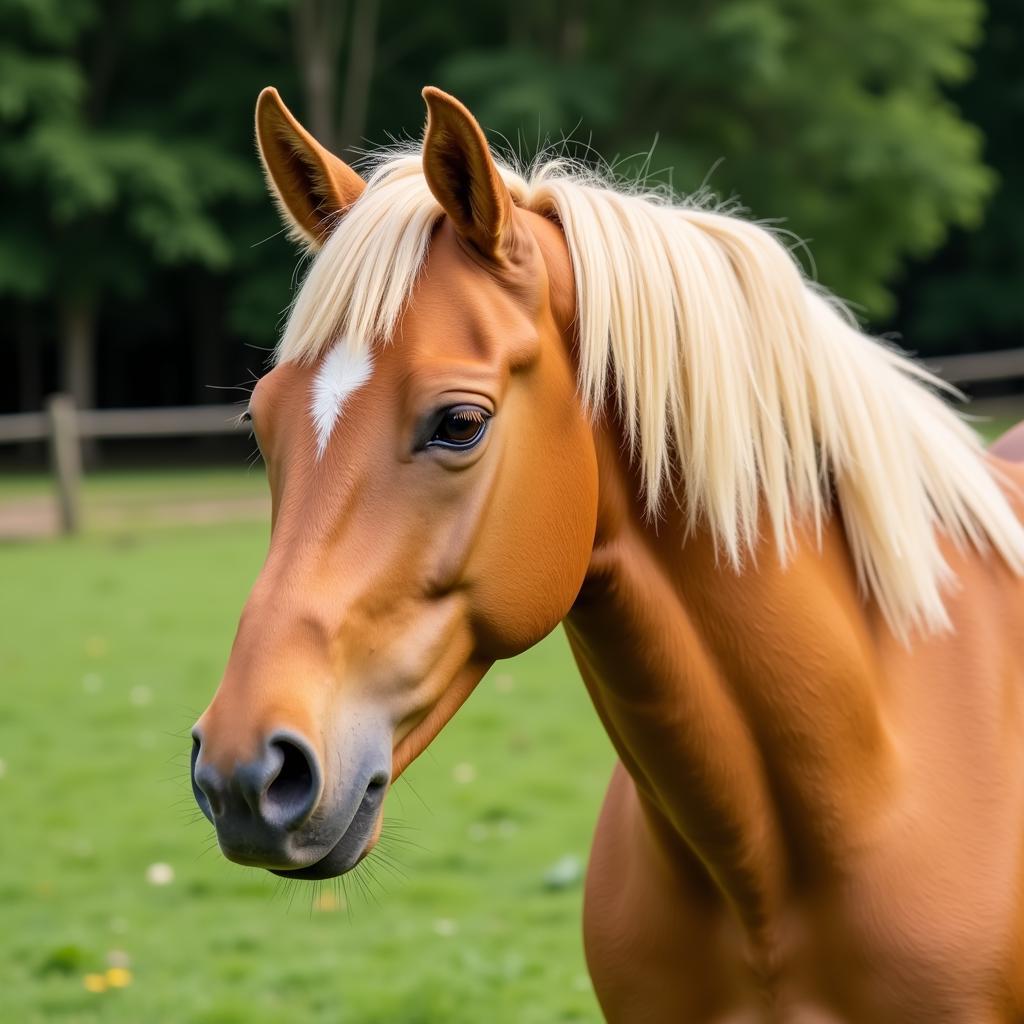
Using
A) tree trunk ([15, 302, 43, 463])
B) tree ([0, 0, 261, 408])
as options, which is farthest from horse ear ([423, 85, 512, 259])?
tree trunk ([15, 302, 43, 463])

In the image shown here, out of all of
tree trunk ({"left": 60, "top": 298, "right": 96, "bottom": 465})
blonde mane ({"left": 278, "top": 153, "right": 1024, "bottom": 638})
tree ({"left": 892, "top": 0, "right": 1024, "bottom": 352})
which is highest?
blonde mane ({"left": 278, "top": 153, "right": 1024, "bottom": 638})

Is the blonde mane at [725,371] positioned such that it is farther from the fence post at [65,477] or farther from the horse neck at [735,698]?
the fence post at [65,477]

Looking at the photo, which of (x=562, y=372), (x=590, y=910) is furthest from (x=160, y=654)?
(x=562, y=372)

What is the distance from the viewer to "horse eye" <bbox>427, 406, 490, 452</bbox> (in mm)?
1648

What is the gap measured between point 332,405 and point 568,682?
5578 millimetres

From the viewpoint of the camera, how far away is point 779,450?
198cm

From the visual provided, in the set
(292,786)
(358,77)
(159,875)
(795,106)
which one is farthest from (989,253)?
(292,786)

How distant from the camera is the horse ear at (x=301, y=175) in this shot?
6.22 feet

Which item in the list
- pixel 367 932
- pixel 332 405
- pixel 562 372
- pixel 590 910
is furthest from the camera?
pixel 367 932

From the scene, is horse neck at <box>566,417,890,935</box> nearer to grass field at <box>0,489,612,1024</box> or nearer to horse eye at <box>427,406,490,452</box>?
horse eye at <box>427,406,490,452</box>

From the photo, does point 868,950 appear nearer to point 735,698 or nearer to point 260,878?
point 735,698

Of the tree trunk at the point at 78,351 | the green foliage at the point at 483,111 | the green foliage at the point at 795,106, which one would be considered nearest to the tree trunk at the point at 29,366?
the green foliage at the point at 483,111

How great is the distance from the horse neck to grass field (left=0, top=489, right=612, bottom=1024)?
Result: 611 mm

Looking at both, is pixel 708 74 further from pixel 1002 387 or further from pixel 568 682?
pixel 568 682
